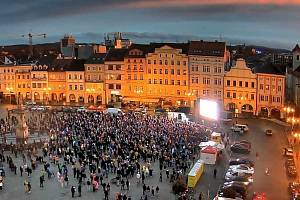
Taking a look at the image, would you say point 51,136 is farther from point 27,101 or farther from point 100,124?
point 27,101

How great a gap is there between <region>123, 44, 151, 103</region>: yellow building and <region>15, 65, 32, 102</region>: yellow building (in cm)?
1595

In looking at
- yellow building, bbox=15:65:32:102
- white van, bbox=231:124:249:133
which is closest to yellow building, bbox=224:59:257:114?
white van, bbox=231:124:249:133

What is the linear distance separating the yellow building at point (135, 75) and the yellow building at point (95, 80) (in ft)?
12.9

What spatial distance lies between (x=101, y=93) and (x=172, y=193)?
140 feet

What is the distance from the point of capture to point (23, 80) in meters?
79.7

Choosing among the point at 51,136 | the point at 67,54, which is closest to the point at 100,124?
the point at 51,136

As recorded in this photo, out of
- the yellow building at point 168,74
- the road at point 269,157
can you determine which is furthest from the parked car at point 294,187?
the yellow building at point 168,74

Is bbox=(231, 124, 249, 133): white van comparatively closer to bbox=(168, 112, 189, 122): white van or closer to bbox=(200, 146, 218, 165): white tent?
bbox=(168, 112, 189, 122): white van

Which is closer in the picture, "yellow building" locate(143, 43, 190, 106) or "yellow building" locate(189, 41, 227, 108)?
"yellow building" locate(189, 41, 227, 108)

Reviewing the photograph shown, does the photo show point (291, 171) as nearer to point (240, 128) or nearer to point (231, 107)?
point (240, 128)

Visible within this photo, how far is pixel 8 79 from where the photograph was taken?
267 ft

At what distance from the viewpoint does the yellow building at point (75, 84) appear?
76.2 meters

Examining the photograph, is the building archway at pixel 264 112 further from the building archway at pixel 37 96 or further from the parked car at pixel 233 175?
the building archway at pixel 37 96

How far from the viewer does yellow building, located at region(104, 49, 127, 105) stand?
242ft
